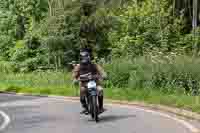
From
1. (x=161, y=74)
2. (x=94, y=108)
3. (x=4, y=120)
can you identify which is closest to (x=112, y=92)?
(x=161, y=74)

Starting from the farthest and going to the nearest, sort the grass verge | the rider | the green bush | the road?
the green bush, the grass verge, the rider, the road

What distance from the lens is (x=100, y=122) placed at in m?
12.8

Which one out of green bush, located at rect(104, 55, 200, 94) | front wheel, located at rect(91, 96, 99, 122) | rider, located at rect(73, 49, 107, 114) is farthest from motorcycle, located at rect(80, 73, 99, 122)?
green bush, located at rect(104, 55, 200, 94)

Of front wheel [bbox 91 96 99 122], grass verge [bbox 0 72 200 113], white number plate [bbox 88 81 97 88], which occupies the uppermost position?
white number plate [bbox 88 81 97 88]

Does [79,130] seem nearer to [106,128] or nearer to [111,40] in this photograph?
[106,128]

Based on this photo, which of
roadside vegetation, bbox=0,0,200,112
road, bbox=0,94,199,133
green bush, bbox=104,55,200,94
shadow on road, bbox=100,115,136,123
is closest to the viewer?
road, bbox=0,94,199,133

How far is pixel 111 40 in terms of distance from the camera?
4188cm

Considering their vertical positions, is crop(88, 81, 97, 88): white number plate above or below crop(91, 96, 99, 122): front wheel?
above

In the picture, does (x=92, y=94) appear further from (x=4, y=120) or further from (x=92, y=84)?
(x=4, y=120)

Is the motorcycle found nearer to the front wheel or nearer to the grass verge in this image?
the front wheel

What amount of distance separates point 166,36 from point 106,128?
2525 centimetres

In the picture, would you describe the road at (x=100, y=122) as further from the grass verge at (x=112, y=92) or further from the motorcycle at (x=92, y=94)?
the grass verge at (x=112, y=92)

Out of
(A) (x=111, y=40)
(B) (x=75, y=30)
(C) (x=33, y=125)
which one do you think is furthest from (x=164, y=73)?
(B) (x=75, y=30)

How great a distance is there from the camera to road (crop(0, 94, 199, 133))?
11.4m
